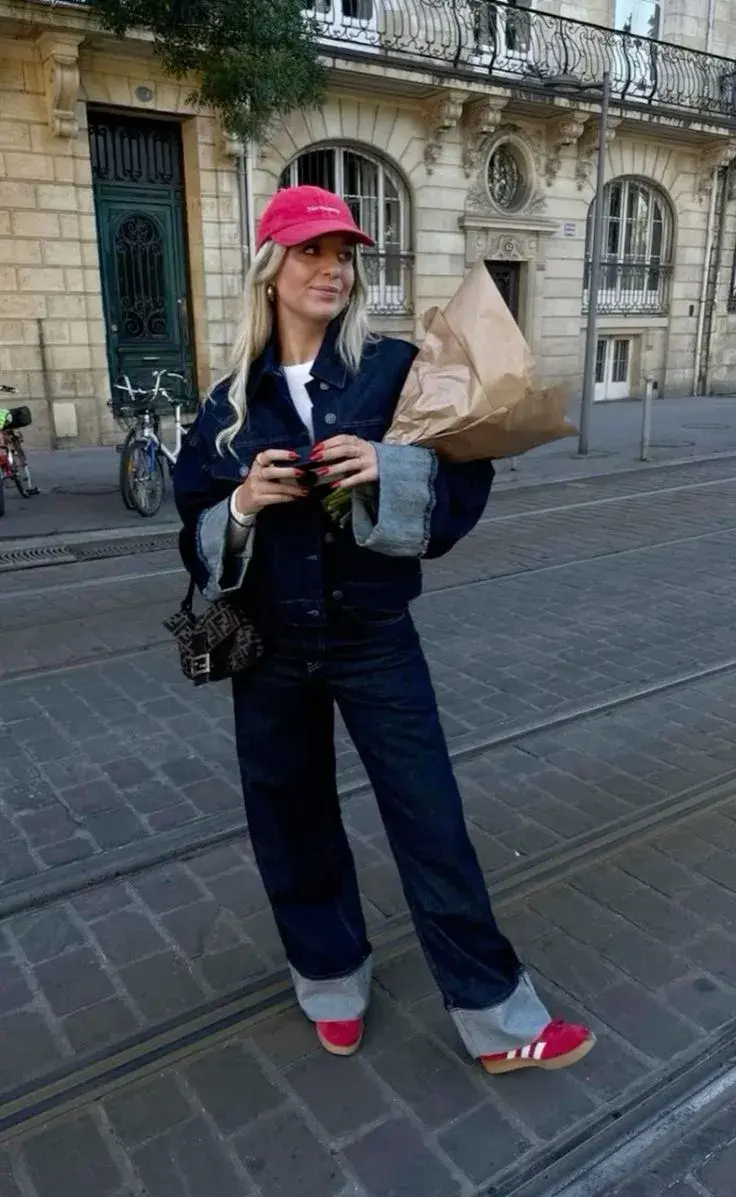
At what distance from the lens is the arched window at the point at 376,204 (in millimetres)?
16312

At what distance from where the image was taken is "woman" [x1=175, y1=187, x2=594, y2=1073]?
2.04 m

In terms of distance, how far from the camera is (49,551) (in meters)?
8.21

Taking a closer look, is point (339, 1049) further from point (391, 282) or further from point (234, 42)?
point (391, 282)

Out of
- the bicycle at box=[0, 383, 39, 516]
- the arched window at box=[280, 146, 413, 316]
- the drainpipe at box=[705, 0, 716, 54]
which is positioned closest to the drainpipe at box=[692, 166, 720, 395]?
the drainpipe at box=[705, 0, 716, 54]

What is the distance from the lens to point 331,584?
85.9 inches

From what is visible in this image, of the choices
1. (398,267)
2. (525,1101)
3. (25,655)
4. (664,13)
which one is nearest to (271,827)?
(525,1101)

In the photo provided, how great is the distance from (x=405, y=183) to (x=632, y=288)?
21.9 ft

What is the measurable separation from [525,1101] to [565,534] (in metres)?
6.68

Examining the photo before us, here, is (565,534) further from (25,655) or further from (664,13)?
(664,13)

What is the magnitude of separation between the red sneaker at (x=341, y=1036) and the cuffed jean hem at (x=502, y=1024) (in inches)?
11.4

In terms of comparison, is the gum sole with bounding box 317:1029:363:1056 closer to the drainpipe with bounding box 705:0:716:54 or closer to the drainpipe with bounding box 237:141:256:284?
the drainpipe with bounding box 237:141:256:284

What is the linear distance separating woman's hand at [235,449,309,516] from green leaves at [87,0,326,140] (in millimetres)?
9374

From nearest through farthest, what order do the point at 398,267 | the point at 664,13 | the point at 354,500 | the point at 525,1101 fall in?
the point at 354,500, the point at 525,1101, the point at 398,267, the point at 664,13

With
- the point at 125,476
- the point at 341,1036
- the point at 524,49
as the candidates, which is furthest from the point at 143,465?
the point at 524,49
